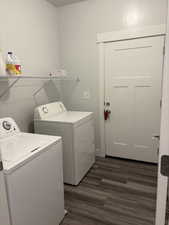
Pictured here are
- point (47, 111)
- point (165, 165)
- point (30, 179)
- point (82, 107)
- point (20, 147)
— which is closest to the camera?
point (165, 165)

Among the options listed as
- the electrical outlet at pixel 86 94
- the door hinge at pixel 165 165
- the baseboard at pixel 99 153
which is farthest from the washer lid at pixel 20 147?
the baseboard at pixel 99 153

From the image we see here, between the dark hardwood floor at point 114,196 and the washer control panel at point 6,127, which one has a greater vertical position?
the washer control panel at point 6,127

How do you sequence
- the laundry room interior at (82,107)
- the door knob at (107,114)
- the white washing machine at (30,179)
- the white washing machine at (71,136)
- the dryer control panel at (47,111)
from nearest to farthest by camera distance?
the white washing machine at (30,179) < the laundry room interior at (82,107) < the white washing machine at (71,136) < the dryer control panel at (47,111) < the door knob at (107,114)

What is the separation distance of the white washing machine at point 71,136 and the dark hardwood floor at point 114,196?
19 centimetres

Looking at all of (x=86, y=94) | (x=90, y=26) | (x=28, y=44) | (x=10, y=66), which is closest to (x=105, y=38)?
(x=90, y=26)

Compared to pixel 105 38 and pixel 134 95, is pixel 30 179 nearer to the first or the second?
pixel 134 95

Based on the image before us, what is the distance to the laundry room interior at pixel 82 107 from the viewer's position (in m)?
1.45

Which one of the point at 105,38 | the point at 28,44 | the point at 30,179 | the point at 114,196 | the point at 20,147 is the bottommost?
the point at 114,196

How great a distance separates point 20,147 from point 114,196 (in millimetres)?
1320

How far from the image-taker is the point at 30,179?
118 centimetres

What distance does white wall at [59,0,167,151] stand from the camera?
2.31 metres

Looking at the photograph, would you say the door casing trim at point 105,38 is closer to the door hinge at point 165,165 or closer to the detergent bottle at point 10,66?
the detergent bottle at point 10,66

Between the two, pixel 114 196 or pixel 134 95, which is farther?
pixel 134 95

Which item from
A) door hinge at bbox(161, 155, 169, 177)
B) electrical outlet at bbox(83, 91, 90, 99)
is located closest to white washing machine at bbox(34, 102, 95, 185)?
electrical outlet at bbox(83, 91, 90, 99)
